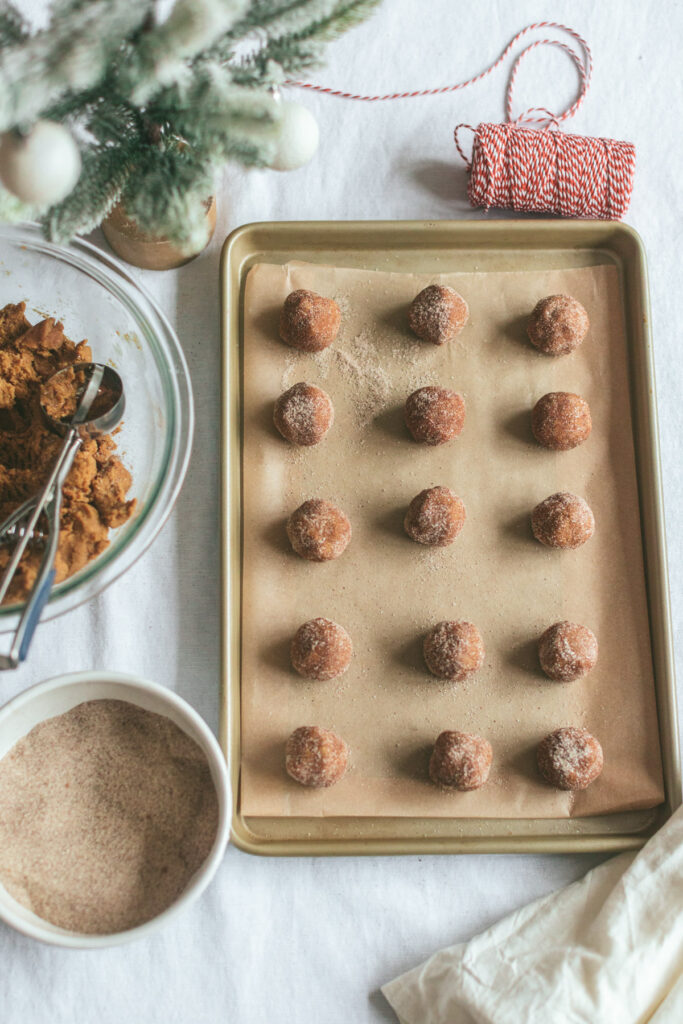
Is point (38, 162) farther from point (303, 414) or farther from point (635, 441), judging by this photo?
point (635, 441)

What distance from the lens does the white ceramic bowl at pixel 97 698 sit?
0.79 meters

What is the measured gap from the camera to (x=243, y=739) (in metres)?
0.93

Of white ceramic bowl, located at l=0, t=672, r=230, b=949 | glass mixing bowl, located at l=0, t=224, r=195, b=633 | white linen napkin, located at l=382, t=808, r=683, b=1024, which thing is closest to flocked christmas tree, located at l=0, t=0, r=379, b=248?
glass mixing bowl, located at l=0, t=224, r=195, b=633

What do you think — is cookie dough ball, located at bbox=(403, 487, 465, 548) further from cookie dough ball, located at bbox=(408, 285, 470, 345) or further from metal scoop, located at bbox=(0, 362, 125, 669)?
metal scoop, located at bbox=(0, 362, 125, 669)

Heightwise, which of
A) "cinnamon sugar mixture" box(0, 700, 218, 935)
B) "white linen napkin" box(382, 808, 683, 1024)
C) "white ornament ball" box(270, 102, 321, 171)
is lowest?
"white linen napkin" box(382, 808, 683, 1024)

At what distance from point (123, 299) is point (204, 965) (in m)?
0.70

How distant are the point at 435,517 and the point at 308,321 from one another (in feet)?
0.83

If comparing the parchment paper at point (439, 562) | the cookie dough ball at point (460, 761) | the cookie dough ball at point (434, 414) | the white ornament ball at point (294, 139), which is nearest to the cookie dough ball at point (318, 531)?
the parchment paper at point (439, 562)

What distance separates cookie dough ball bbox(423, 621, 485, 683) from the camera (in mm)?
907

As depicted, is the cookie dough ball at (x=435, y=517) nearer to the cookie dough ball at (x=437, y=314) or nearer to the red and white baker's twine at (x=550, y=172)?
the cookie dough ball at (x=437, y=314)

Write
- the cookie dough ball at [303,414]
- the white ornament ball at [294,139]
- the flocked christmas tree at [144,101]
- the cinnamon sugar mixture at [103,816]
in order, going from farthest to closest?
the cookie dough ball at [303,414], the cinnamon sugar mixture at [103,816], the white ornament ball at [294,139], the flocked christmas tree at [144,101]

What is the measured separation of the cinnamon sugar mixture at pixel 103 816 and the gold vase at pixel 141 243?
18.8 inches

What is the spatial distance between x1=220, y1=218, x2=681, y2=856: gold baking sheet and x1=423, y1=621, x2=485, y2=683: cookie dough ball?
0.16m

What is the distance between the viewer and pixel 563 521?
92cm
